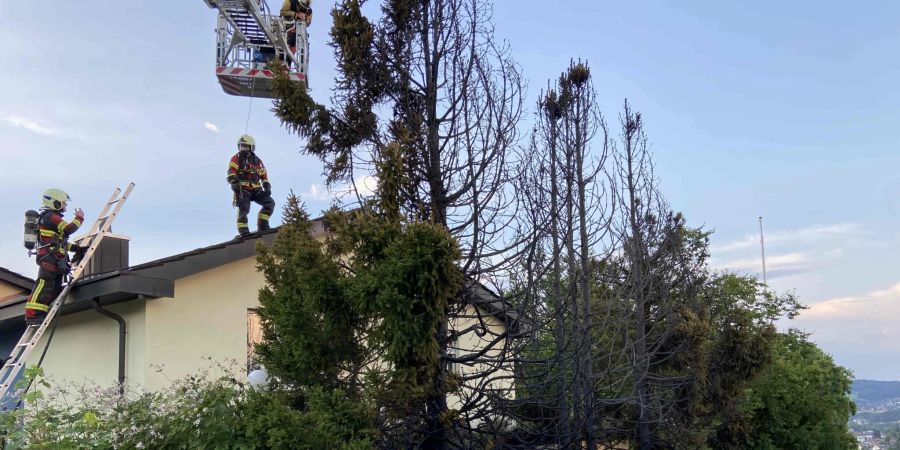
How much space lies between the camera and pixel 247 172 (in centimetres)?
1307

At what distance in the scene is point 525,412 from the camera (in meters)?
8.99

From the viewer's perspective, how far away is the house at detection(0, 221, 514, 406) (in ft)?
34.8

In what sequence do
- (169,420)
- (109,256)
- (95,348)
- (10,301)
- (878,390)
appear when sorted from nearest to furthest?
1. (169,420)
2. (95,348)
3. (109,256)
4. (10,301)
5. (878,390)

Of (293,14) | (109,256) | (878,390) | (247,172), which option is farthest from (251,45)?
(878,390)

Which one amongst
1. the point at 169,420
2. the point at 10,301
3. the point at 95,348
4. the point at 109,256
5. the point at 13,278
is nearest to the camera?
the point at 169,420

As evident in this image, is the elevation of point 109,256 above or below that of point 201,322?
above

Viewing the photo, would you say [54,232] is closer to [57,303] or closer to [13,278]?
[57,303]

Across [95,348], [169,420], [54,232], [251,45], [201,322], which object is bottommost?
[169,420]

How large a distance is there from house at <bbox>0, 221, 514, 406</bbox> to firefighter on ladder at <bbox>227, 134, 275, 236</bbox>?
3.60 feet

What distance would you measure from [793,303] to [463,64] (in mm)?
18854

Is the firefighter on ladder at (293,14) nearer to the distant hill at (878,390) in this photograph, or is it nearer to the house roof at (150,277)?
the house roof at (150,277)

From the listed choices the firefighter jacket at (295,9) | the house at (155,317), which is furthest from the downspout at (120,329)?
the firefighter jacket at (295,9)

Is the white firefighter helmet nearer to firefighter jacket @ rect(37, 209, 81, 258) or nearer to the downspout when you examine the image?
firefighter jacket @ rect(37, 209, 81, 258)

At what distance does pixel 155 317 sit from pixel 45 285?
143 centimetres
